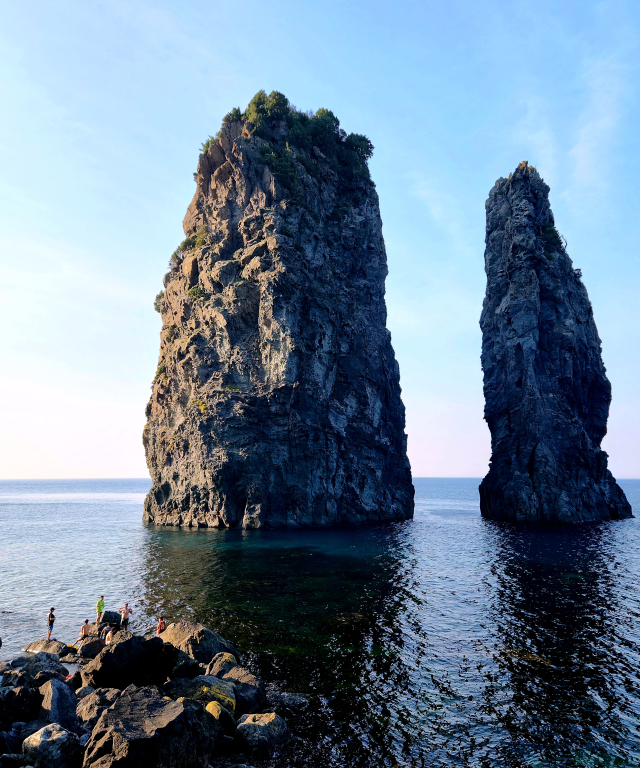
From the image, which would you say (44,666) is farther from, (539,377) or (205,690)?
(539,377)

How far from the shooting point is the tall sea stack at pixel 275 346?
69438mm

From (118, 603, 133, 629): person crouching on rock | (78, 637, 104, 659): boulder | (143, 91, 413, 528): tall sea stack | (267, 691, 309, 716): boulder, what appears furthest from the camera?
(143, 91, 413, 528): tall sea stack

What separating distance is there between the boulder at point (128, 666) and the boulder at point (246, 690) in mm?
2999


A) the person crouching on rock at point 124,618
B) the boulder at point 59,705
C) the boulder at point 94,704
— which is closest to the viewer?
the boulder at point 59,705

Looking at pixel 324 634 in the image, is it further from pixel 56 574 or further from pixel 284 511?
pixel 284 511

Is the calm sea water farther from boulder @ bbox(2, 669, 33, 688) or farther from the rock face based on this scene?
the rock face

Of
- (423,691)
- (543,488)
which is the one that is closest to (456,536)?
(543,488)

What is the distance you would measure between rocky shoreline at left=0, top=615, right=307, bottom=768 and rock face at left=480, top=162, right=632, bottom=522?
69.9 metres

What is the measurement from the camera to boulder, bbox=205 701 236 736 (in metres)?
16.8

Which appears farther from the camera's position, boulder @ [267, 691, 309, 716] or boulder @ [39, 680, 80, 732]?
boulder @ [267, 691, 309, 716]

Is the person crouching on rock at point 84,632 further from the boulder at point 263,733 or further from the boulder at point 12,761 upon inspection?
the boulder at point 263,733

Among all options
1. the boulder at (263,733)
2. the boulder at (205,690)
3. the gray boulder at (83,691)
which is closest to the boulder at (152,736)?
the boulder at (263,733)

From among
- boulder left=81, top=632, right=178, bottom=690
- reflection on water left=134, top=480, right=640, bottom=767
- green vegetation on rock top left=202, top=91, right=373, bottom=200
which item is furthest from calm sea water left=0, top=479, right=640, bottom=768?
green vegetation on rock top left=202, top=91, right=373, bottom=200

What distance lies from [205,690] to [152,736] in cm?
485
